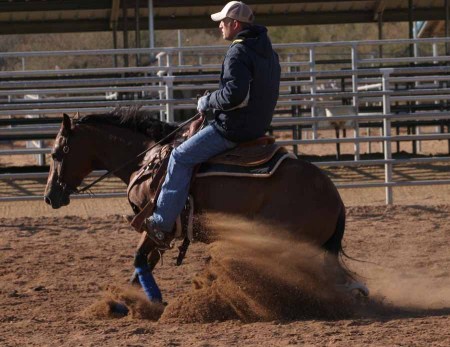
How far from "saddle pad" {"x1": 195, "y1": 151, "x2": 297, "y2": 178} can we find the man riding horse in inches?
3.3

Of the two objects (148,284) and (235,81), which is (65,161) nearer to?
(148,284)

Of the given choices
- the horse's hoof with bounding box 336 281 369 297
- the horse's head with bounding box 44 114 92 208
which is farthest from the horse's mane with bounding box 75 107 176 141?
the horse's hoof with bounding box 336 281 369 297

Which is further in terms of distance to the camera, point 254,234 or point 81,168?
point 81,168

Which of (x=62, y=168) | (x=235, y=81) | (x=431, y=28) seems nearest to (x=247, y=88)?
(x=235, y=81)

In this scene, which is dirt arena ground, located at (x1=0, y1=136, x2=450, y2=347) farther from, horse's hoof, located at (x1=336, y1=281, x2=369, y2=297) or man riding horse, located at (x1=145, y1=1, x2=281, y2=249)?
man riding horse, located at (x1=145, y1=1, x2=281, y2=249)

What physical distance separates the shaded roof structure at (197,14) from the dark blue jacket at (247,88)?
10555 mm

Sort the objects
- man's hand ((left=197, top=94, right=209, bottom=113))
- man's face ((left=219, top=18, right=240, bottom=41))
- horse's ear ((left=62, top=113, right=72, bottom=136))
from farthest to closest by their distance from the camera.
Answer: horse's ear ((left=62, top=113, right=72, bottom=136)) < man's hand ((left=197, top=94, right=209, bottom=113)) < man's face ((left=219, top=18, right=240, bottom=41))

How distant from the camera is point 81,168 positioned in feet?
22.3

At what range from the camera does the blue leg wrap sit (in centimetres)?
624

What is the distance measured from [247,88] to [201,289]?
1.37m

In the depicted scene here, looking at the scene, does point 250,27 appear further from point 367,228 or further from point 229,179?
point 367,228

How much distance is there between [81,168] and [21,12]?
34.4 ft

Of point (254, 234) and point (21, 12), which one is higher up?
point (21, 12)

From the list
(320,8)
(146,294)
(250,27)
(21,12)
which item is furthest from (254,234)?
(320,8)
